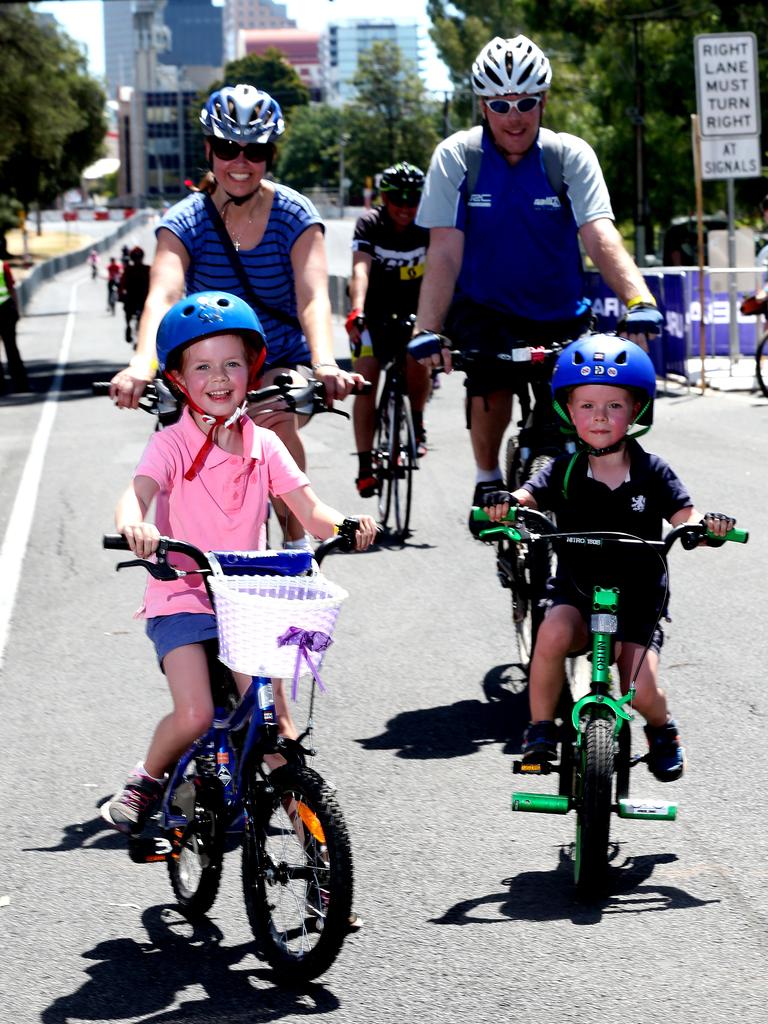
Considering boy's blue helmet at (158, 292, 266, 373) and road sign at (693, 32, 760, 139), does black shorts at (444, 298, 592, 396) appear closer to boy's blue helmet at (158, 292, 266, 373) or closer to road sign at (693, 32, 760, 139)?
boy's blue helmet at (158, 292, 266, 373)

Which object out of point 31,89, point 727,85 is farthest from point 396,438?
point 31,89

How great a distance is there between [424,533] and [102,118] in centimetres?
8722

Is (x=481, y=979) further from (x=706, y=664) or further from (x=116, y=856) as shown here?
(x=706, y=664)

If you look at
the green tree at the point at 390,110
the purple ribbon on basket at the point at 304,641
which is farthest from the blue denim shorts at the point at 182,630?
the green tree at the point at 390,110

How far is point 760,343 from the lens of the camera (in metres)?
16.8

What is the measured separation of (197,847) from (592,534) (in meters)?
1.32

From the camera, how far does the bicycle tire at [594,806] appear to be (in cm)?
450

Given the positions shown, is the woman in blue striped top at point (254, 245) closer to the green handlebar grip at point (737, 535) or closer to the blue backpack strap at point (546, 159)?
the blue backpack strap at point (546, 159)

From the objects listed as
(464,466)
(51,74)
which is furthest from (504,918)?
(51,74)

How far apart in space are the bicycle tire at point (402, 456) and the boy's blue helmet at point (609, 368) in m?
5.44

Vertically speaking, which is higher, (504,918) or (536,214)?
(536,214)

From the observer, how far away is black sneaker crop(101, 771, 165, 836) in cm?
462

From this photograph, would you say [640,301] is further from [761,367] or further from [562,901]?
[761,367]

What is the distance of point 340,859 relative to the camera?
391 cm
